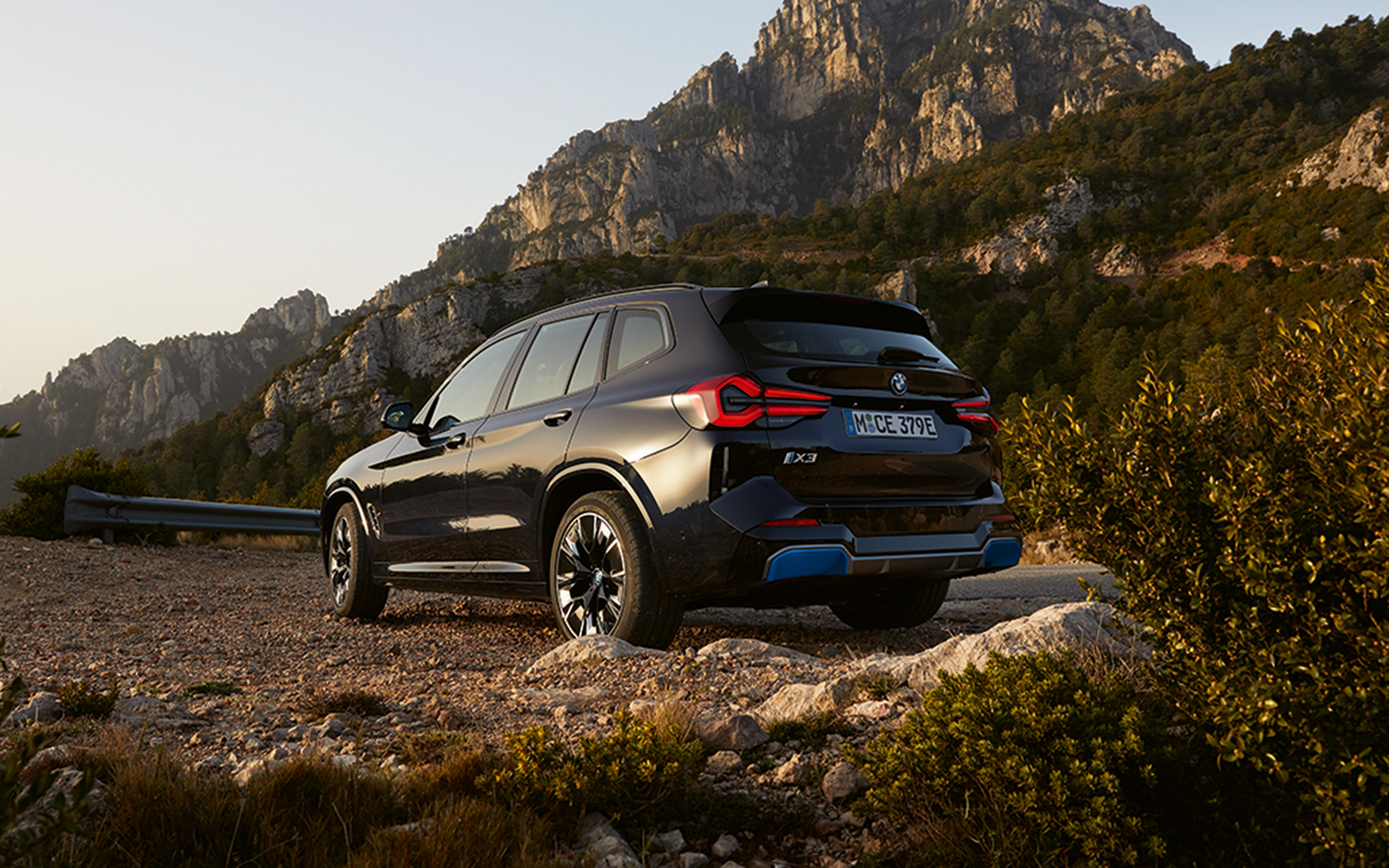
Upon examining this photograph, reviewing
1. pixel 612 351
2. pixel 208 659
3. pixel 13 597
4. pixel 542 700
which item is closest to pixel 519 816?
pixel 542 700

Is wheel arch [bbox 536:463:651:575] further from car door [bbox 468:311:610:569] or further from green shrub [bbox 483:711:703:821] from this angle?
green shrub [bbox 483:711:703:821]

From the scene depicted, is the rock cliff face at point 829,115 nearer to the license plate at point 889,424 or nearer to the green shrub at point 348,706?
the license plate at point 889,424

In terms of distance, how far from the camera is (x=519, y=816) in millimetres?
1926

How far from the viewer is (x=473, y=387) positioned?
18.4 ft

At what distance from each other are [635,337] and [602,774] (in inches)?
104

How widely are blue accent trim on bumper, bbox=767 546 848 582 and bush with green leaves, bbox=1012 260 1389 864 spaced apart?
49.5 inches

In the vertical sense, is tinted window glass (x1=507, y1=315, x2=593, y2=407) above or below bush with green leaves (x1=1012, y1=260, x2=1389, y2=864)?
above

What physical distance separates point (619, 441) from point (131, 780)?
2.46 meters

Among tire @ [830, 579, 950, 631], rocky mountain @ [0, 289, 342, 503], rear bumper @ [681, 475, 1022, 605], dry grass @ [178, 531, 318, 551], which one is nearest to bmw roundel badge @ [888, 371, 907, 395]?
rear bumper @ [681, 475, 1022, 605]

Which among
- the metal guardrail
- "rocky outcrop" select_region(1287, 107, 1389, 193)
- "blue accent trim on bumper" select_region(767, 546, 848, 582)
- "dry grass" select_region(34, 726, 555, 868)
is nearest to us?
"dry grass" select_region(34, 726, 555, 868)

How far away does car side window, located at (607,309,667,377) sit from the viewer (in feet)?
13.8

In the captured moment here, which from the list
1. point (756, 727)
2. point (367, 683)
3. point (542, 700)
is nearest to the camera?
point (756, 727)

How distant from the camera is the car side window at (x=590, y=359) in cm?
452

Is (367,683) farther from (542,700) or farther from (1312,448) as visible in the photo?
(1312,448)
